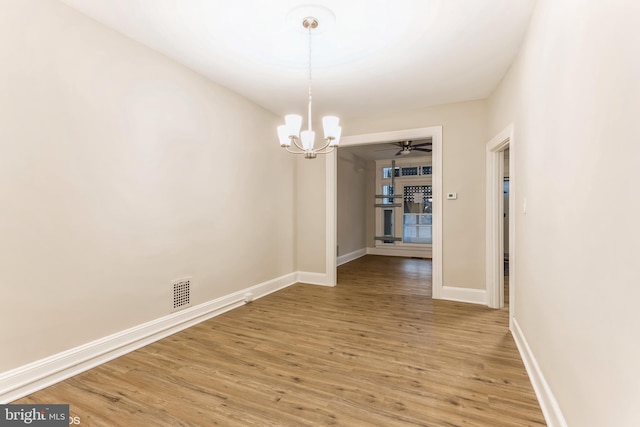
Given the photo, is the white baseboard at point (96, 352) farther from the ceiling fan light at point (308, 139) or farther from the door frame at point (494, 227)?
the door frame at point (494, 227)

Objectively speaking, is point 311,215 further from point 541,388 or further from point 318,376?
point 541,388

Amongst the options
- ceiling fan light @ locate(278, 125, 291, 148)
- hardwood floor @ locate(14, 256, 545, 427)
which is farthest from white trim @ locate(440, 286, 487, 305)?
ceiling fan light @ locate(278, 125, 291, 148)

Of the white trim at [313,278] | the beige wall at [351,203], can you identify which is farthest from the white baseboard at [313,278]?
the beige wall at [351,203]

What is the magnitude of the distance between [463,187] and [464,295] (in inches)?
57.5

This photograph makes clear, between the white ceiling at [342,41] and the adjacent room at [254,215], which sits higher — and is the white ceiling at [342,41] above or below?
above

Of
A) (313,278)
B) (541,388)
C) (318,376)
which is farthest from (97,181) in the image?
(541,388)

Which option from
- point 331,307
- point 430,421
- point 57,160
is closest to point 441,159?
point 331,307

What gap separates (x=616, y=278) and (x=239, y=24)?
2773 mm

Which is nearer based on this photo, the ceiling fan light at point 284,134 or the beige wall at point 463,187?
the ceiling fan light at point 284,134

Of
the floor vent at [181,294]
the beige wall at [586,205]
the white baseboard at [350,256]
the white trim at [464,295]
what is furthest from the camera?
the white baseboard at [350,256]

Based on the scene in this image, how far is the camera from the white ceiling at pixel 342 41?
2203mm

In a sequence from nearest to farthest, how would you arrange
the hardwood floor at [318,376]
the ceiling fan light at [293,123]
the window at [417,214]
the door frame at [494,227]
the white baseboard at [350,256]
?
the hardwood floor at [318,376] → the ceiling fan light at [293,123] → the door frame at [494,227] → the white baseboard at [350,256] → the window at [417,214]

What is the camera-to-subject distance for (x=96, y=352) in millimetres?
A: 2361

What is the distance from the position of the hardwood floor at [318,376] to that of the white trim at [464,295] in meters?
0.39
